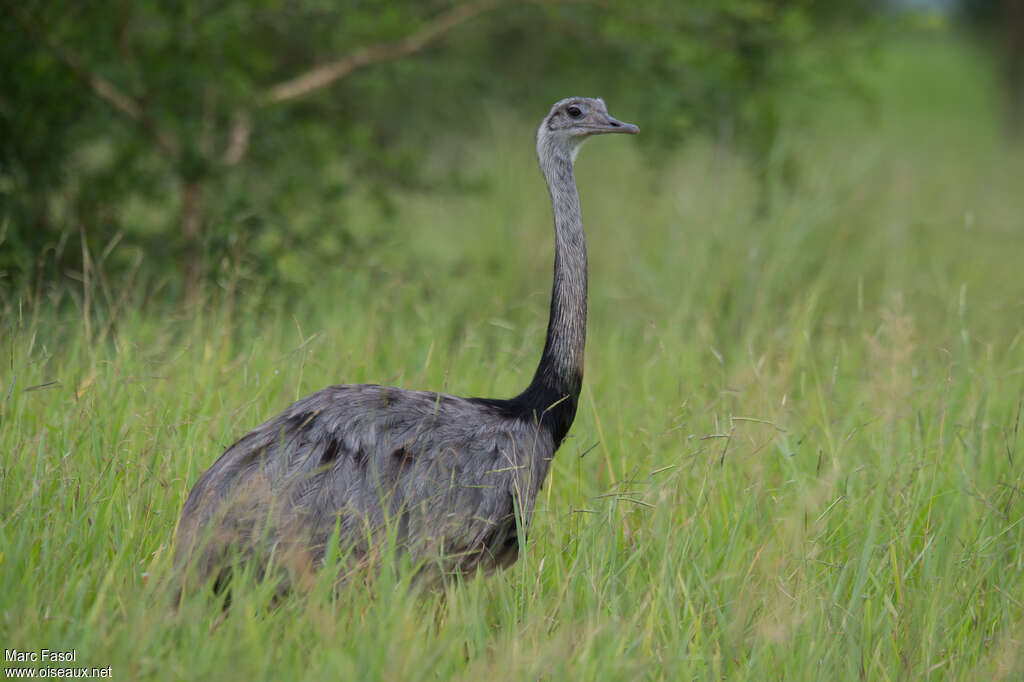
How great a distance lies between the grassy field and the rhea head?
1021mm

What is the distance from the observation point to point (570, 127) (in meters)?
3.92

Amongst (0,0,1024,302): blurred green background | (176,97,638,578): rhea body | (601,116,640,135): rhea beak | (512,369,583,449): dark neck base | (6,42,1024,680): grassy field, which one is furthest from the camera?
(0,0,1024,302): blurred green background

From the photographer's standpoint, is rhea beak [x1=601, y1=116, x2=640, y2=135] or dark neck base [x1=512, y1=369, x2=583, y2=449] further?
rhea beak [x1=601, y1=116, x2=640, y2=135]

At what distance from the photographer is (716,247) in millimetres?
6535

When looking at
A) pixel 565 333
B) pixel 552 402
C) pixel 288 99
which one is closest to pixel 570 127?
pixel 565 333

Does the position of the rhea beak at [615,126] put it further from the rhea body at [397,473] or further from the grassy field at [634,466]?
the grassy field at [634,466]

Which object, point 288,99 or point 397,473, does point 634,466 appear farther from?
point 288,99

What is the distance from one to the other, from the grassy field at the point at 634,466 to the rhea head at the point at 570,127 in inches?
40.2

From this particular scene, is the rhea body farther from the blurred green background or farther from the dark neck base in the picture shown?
the blurred green background

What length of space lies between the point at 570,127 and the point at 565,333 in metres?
0.83

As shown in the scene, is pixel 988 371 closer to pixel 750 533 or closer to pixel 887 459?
pixel 887 459

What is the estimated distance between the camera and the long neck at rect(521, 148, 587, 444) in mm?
3705

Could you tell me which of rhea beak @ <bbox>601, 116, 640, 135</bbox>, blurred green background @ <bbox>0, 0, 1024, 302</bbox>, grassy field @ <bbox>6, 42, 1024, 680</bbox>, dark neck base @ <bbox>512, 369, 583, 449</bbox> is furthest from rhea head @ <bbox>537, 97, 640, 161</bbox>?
blurred green background @ <bbox>0, 0, 1024, 302</bbox>

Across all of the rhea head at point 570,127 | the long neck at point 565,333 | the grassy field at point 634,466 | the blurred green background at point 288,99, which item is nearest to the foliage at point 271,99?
the blurred green background at point 288,99
